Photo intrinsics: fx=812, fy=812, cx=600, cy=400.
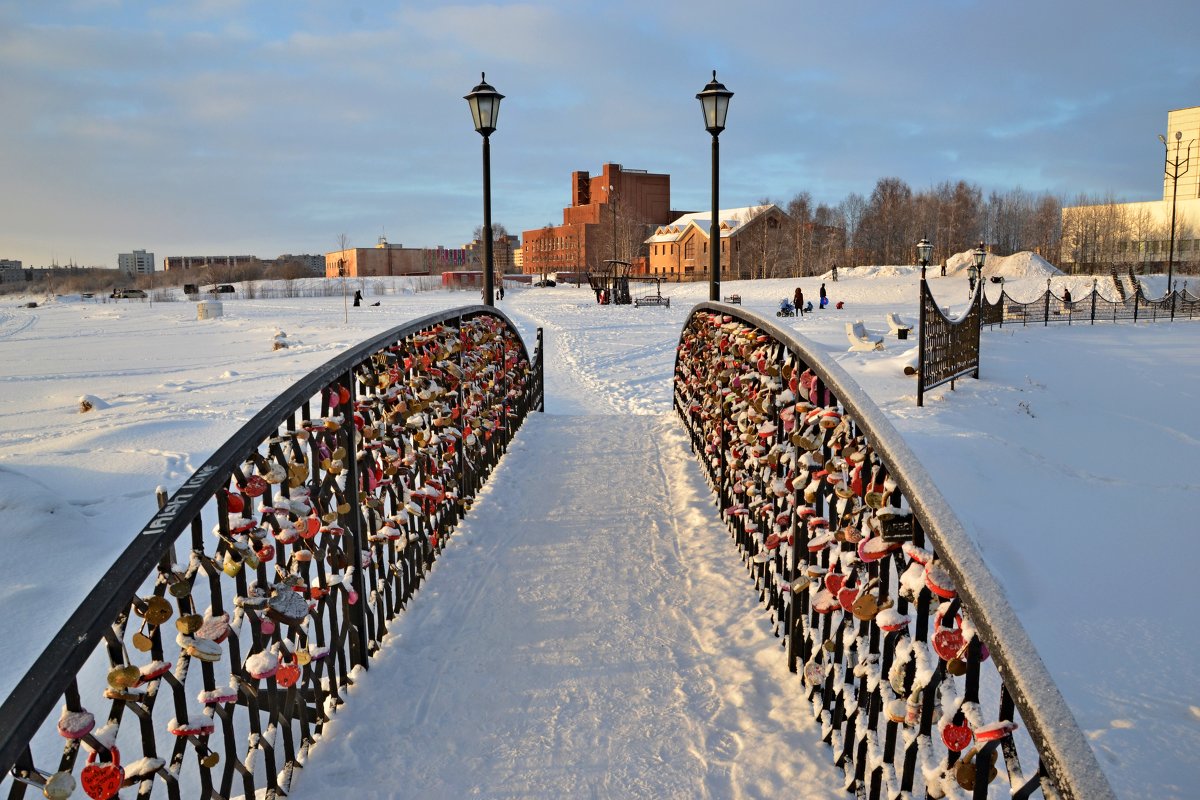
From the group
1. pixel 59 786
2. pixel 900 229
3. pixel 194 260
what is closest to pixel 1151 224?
pixel 900 229

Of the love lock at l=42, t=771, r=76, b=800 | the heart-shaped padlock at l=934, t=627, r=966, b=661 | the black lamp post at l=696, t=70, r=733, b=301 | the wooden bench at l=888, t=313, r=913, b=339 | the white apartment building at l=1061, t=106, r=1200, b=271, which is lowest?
the love lock at l=42, t=771, r=76, b=800

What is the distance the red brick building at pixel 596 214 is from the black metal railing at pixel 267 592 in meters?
82.4

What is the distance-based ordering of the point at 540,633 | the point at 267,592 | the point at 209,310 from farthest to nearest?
the point at 209,310 < the point at 540,633 < the point at 267,592

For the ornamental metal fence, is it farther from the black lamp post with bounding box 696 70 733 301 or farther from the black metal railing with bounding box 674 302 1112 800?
the black metal railing with bounding box 674 302 1112 800

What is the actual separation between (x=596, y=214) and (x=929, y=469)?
85.4m

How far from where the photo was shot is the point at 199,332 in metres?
31.8

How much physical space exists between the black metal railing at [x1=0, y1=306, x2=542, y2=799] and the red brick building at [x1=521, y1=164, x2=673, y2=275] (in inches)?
3246

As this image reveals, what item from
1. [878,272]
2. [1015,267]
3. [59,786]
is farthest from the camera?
[878,272]

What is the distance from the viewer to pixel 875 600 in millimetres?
2479

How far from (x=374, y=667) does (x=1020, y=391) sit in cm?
1550

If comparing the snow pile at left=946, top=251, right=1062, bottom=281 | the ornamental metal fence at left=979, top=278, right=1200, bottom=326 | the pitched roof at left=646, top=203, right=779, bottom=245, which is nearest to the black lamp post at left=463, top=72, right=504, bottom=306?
the ornamental metal fence at left=979, top=278, right=1200, bottom=326

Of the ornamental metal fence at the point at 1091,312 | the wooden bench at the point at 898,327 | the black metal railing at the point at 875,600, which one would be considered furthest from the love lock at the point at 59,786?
the ornamental metal fence at the point at 1091,312

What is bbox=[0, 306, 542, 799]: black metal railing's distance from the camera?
1.81 meters

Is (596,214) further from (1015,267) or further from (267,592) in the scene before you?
(267,592)
